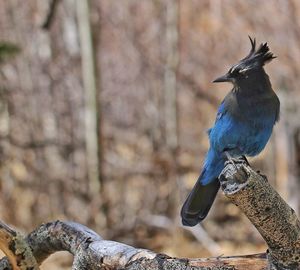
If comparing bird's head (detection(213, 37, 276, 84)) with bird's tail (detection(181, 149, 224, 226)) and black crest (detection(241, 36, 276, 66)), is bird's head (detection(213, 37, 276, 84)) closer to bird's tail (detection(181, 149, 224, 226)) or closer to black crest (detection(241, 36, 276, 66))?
black crest (detection(241, 36, 276, 66))

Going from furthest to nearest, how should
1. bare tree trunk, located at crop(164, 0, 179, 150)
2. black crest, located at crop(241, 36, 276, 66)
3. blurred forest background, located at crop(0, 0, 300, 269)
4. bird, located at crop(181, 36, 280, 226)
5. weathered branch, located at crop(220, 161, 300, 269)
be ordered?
bare tree trunk, located at crop(164, 0, 179, 150), blurred forest background, located at crop(0, 0, 300, 269), bird, located at crop(181, 36, 280, 226), black crest, located at crop(241, 36, 276, 66), weathered branch, located at crop(220, 161, 300, 269)

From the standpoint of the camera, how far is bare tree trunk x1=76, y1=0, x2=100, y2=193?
329 inches

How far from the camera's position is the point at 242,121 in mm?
3641

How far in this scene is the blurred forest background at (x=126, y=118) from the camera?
8.67 meters

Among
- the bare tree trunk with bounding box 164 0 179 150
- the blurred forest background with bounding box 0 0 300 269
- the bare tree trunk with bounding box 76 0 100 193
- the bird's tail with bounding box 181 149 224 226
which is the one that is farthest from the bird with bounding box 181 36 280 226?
the bare tree trunk with bounding box 164 0 179 150

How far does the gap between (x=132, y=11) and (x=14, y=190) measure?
272 cm

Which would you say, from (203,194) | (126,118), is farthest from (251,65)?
(126,118)

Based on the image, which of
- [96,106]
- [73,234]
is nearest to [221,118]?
[73,234]

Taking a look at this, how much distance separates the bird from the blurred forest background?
468 centimetres

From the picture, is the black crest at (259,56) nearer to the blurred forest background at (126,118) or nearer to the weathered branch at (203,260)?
the weathered branch at (203,260)

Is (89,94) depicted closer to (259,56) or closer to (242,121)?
(242,121)

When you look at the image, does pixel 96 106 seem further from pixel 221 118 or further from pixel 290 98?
pixel 221 118

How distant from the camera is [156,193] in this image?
912 cm

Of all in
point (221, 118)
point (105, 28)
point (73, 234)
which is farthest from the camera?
point (105, 28)
